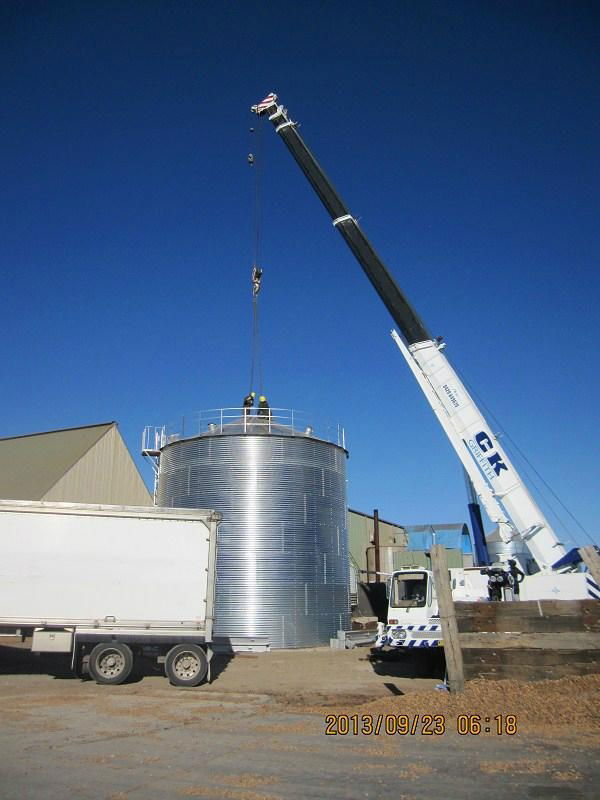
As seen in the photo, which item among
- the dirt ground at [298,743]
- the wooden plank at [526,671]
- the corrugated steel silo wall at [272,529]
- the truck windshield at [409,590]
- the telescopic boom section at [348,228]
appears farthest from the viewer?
the corrugated steel silo wall at [272,529]

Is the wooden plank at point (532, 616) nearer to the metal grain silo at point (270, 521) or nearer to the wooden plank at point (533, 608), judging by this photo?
the wooden plank at point (533, 608)

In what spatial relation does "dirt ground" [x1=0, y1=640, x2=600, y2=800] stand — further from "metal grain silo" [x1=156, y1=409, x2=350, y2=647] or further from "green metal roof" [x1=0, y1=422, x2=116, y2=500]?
"green metal roof" [x1=0, y1=422, x2=116, y2=500]

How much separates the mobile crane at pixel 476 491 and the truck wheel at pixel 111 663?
685cm

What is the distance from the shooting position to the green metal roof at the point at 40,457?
102ft

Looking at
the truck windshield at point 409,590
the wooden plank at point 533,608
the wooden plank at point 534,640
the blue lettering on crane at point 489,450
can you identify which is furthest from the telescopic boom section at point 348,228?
the wooden plank at point 534,640

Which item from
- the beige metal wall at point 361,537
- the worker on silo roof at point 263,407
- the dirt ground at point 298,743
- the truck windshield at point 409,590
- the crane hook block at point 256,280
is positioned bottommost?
the dirt ground at point 298,743

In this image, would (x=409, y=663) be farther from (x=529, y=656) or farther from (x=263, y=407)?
(x=263, y=407)

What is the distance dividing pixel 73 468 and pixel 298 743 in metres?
25.4

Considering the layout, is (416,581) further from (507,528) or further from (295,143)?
(295,143)

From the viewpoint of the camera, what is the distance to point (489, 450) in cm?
1717

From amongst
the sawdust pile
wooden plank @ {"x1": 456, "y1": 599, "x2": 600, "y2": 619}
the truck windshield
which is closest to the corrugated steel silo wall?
the truck windshield

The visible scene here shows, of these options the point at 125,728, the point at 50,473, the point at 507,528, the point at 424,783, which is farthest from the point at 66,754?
the point at 50,473

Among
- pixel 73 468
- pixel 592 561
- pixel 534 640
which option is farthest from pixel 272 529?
pixel 592 561
